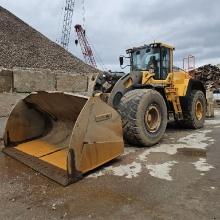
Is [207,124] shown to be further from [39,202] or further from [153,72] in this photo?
[39,202]

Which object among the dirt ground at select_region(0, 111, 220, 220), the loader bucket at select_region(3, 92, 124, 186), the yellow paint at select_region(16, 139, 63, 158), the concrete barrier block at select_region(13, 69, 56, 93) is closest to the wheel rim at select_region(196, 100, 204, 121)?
the dirt ground at select_region(0, 111, 220, 220)

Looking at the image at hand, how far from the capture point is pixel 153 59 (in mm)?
7445

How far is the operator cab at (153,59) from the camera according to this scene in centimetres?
743

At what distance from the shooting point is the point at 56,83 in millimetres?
7445

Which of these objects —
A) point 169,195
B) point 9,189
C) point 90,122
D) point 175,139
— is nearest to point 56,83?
point 175,139

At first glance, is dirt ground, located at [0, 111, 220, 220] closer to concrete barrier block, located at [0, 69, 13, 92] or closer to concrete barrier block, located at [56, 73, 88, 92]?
concrete barrier block, located at [0, 69, 13, 92]

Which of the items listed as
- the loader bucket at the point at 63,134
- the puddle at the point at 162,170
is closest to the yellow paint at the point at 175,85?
the loader bucket at the point at 63,134

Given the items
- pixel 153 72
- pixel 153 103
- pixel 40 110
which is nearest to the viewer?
pixel 40 110

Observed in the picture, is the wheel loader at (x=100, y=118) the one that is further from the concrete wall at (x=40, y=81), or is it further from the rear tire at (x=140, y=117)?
the concrete wall at (x=40, y=81)

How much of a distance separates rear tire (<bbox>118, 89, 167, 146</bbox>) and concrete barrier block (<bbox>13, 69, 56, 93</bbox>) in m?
1.98

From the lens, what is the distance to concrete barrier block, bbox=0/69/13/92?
21.3 ft

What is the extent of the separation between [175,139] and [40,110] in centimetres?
274

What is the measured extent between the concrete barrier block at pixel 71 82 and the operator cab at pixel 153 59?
1.25 meters

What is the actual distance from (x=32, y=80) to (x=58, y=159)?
2858 mm
